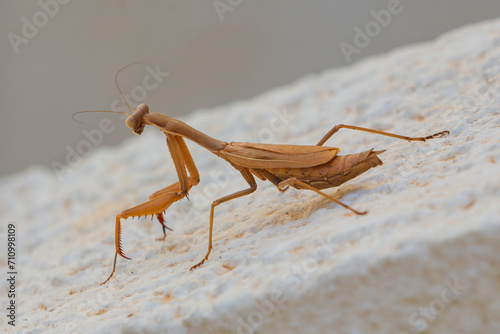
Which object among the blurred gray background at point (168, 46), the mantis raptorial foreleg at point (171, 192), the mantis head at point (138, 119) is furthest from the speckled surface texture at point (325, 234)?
the blurred gray background at point (168, 46)

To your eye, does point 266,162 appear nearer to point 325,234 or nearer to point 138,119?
point 325,234

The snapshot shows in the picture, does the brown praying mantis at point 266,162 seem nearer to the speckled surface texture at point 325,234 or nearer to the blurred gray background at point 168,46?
the speckled surface texture at point 325,234

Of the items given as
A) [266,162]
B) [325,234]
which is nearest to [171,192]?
[266,162]

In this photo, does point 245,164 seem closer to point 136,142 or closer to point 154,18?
point 136,142

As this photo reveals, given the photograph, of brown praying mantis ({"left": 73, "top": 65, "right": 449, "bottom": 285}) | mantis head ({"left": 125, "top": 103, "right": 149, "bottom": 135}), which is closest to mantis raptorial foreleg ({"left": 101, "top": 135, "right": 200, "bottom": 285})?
brown praying mantis ({"left": 73, "top": 65, "right": 449, "bottom": 285})

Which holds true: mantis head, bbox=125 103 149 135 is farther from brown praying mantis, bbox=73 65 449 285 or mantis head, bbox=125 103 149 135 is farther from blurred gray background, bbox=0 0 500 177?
blurred gray background, bbox=0 0 500 177

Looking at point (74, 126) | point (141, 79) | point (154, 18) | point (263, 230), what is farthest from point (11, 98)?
point (263, 230)
